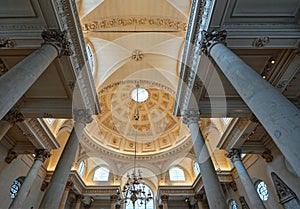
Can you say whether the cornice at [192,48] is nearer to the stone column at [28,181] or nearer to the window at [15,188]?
the stone column at [28,181]

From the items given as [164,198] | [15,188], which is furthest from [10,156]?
[164,198]

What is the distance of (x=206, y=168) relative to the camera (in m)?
7.05

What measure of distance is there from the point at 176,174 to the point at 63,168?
14603mm

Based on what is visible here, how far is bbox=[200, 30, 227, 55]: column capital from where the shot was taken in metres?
5.98

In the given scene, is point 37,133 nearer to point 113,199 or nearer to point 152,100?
point 113,199

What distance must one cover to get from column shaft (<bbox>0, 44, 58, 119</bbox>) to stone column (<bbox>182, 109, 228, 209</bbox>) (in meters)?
6.00

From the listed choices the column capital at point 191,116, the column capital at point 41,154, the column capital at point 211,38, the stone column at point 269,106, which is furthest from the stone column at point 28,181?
the stone column at point 269,106

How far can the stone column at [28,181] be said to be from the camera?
928 cm

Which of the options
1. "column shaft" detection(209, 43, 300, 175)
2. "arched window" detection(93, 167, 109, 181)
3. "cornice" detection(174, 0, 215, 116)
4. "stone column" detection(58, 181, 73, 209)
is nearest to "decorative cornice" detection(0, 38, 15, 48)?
"cornice" detection(174, 0, 215, 116)

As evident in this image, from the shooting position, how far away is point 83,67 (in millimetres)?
7875

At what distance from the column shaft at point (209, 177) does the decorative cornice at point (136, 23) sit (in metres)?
7.19

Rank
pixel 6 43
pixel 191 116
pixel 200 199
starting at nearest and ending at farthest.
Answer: pixel 6 43 → pixel 191 116 → pixel 200 199

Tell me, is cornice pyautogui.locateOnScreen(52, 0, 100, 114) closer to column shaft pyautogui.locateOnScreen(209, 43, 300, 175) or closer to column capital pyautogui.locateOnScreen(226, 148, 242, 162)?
column shaft pyautogui.locateOnScreen(209, 43, 300, 175)

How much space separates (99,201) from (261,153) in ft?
49.0
